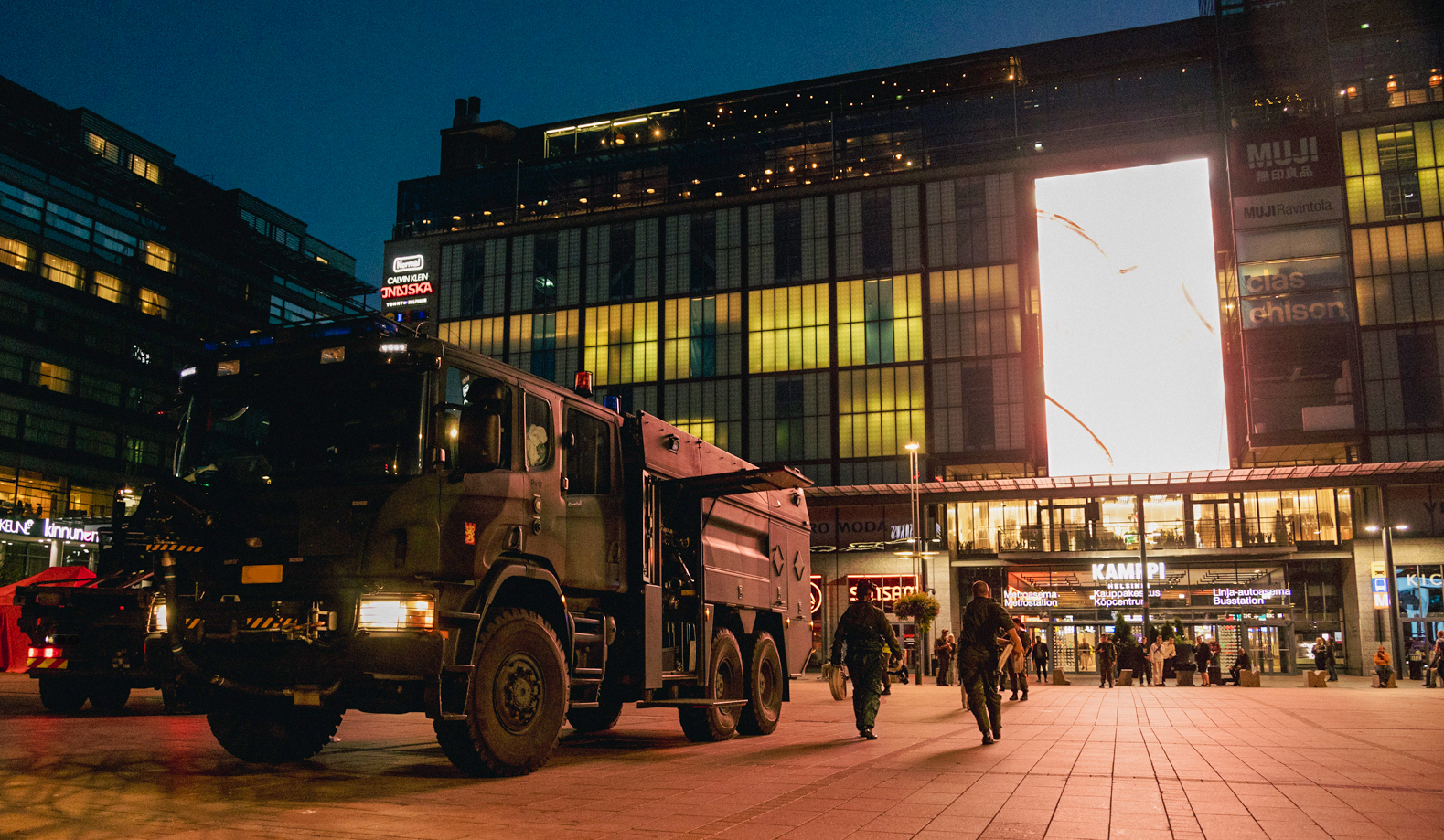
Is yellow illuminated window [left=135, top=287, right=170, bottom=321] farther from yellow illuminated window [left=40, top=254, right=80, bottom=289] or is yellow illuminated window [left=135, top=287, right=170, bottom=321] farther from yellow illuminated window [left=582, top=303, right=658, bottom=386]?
yellow illuminated window [left=582, top=303, right=658, bottom=386]

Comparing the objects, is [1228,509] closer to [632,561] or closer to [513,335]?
[513,335]

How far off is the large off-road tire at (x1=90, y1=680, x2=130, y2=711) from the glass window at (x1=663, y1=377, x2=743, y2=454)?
131ft

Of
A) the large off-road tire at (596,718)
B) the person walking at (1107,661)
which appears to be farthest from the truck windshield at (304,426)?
the person walking at (1107,661)

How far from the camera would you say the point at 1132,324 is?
50500 millimetres

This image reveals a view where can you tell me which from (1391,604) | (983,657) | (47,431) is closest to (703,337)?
(1391,604)

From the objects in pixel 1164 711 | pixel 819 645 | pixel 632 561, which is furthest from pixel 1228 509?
pixel 632 561

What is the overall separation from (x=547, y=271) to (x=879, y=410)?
1977cm

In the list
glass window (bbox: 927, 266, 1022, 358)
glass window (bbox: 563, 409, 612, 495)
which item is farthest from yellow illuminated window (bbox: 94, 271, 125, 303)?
glass window (bbox: 563, 409, 612, 495)

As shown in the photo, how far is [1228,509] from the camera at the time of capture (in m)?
47.8

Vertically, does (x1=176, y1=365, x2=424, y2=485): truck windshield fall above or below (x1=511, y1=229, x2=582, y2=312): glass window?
below

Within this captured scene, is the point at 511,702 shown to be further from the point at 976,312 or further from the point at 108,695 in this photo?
the point at 976,312

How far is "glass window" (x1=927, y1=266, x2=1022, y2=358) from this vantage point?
170ft

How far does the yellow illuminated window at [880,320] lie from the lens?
53.3m

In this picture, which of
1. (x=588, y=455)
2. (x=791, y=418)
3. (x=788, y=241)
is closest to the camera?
(x=588, y=455)
